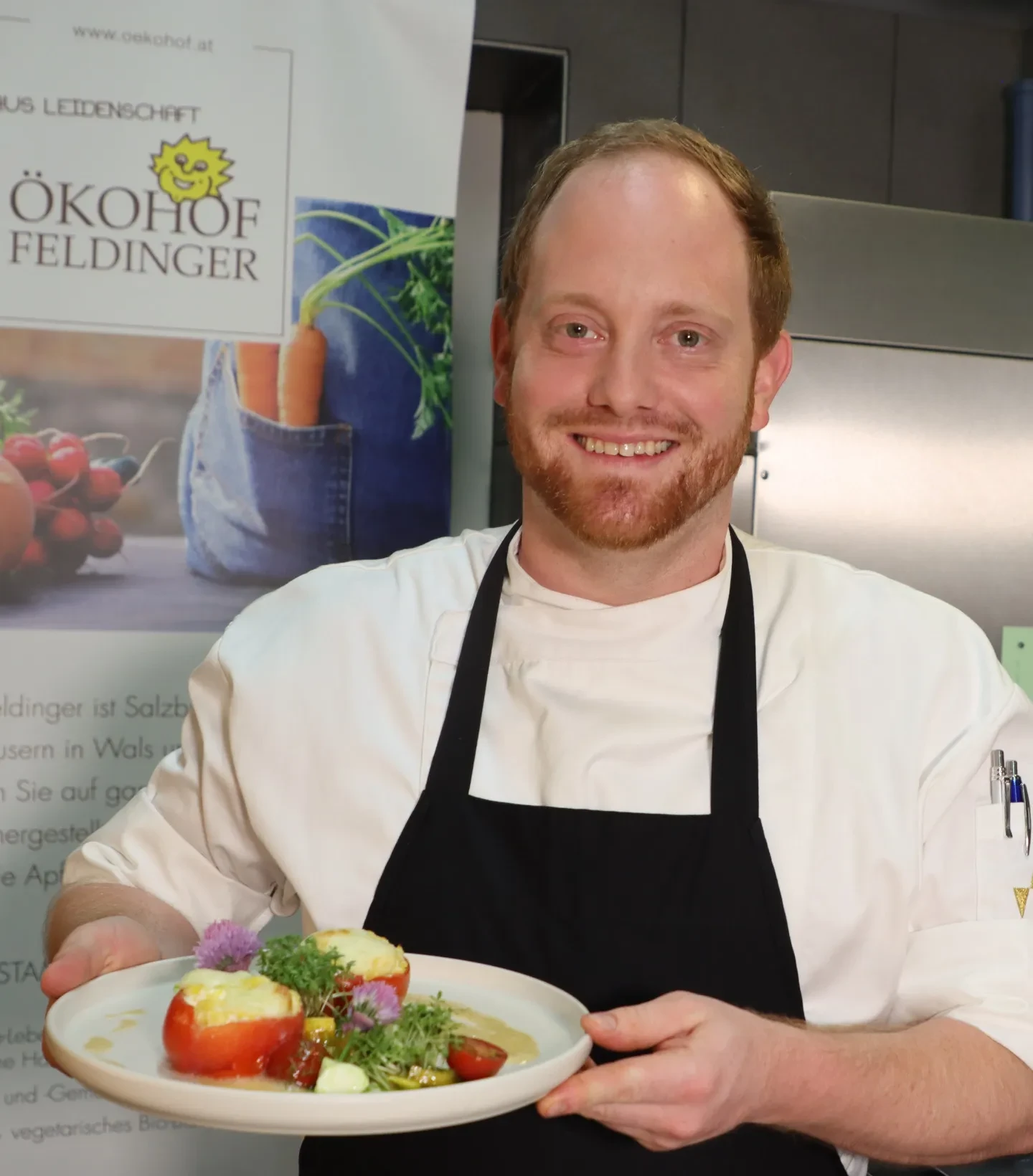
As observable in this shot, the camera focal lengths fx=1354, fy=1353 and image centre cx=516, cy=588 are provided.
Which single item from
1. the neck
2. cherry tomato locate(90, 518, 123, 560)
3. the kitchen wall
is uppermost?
the kitchen wall

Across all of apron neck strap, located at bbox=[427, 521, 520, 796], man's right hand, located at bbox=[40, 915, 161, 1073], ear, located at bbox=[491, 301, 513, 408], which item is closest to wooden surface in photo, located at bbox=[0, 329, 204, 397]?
ear, located at bbox=[491, 301, 513, 408]

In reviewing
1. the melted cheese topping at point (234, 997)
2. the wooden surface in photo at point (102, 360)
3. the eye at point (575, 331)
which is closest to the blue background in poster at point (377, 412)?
the wooden surface in photo at point (102, 360)

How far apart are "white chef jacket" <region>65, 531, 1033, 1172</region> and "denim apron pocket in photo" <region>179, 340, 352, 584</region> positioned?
74 centimetres

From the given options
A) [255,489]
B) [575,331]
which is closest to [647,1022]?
[575,331]

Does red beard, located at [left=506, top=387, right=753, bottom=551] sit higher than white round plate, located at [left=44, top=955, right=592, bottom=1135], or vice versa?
red beard, located at [left=506, top=387, right=753, bottom=551]

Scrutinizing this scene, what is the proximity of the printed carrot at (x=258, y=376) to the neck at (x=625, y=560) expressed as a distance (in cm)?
90

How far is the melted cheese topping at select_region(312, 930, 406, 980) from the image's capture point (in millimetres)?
1030

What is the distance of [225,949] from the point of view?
1.06 meters

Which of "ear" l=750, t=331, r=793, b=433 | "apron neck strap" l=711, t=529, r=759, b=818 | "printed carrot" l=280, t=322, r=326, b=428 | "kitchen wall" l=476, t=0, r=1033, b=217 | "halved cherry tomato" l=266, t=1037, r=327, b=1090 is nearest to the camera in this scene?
"halved cherry tomato" l=266, t=1037, r=327, b=1090

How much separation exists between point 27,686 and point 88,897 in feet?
2.96

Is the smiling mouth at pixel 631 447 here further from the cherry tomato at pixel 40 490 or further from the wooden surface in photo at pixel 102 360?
the cherry tomato at pixel 40 490

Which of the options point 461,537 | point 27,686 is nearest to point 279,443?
point 27,686

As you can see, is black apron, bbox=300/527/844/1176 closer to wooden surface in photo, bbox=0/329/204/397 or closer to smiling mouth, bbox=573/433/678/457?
smiling mouth, bbox=573/433/678/457

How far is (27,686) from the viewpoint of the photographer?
2197 millimetres
